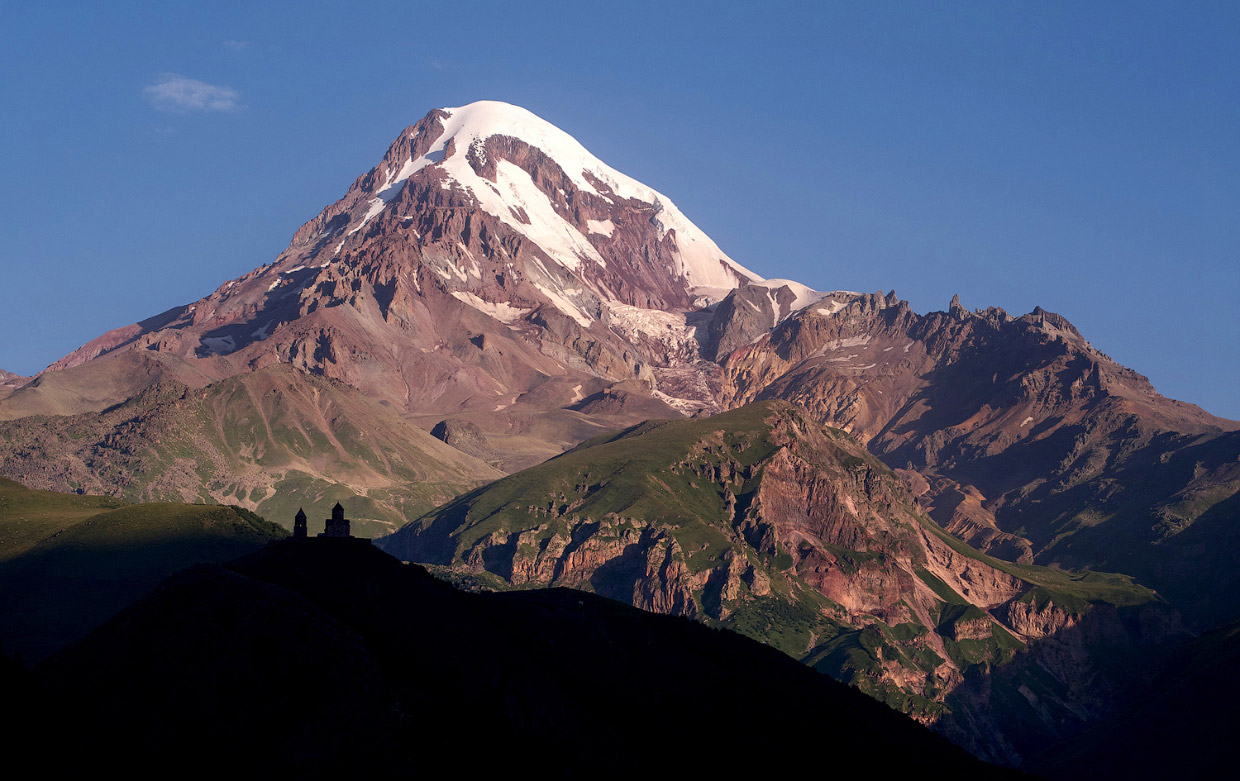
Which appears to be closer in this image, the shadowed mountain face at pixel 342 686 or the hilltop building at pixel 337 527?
the shadowed mountain face at pixel 342 686

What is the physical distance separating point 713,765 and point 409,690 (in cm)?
5521

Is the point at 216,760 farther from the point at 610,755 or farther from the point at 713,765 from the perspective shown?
the point at 713,765

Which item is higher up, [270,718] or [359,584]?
[359,584]

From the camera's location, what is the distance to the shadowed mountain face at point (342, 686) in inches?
4532

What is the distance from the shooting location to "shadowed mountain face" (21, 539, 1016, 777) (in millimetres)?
115125

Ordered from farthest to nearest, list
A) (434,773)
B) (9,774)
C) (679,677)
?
(679,677)
(434,773)
(9,774)

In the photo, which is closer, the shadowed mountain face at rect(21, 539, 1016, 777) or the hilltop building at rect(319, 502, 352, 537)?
the shadowed mountain face at rect(21, 539, 1016, 777)

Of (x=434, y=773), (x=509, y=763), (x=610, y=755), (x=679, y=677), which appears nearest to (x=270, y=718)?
(x=434, y=773)

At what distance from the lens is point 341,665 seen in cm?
12719

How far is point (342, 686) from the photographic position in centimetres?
12519

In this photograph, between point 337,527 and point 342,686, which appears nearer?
point 342,686

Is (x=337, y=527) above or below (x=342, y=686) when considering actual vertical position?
above

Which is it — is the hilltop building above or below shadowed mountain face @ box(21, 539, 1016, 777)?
above

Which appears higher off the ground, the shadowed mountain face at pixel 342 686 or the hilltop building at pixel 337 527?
the hilltop building at pixel 337 527
